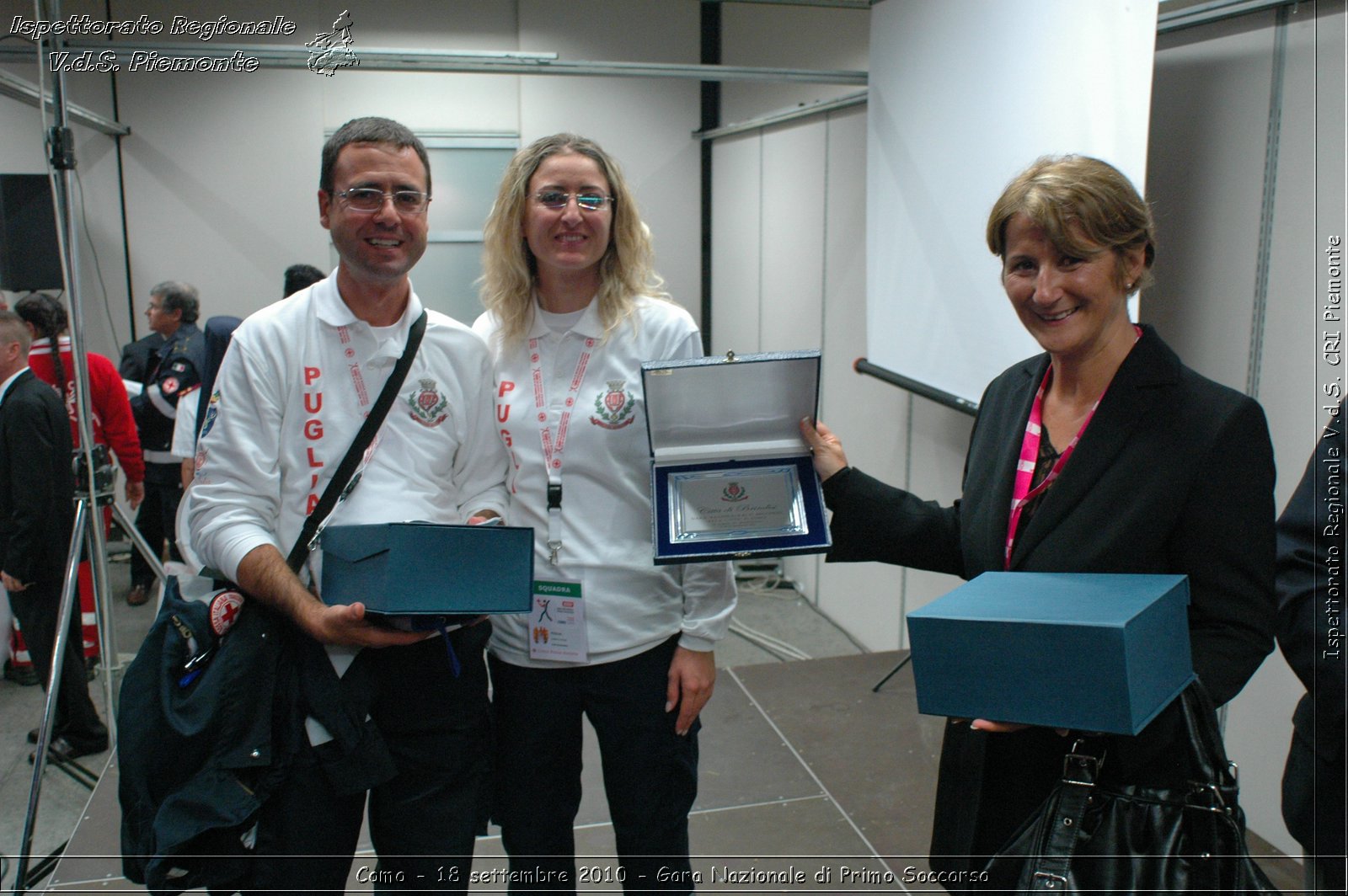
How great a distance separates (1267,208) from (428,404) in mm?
1999

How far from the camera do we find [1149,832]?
39.8 inches

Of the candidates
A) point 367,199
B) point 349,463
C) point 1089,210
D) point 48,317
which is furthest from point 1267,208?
point 48,317

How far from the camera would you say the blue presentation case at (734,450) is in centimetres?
150

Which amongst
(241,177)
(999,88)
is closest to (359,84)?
(241,177)

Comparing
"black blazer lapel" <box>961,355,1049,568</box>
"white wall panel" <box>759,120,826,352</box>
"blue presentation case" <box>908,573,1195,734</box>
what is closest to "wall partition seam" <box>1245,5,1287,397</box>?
"black blazer lapel" <box>961,355,1049,568</box>

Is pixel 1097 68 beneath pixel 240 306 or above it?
above

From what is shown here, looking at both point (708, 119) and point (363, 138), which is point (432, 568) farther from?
point (708, 119)

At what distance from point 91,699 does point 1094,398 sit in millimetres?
3295

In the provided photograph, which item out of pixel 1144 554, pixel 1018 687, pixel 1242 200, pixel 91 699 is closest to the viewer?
pixel 1018 687

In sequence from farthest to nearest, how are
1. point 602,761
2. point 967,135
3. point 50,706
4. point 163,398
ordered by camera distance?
1. point 163,398
2. point 967,135
3. point 50,706
4. point 602,761

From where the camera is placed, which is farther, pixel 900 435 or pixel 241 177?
pixel 241 177

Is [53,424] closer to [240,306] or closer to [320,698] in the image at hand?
[320,698]

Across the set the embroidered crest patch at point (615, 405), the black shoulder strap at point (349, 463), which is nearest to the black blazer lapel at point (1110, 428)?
the embroidered crest patch at point (615, 405)

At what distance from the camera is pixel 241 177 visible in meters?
5.90
